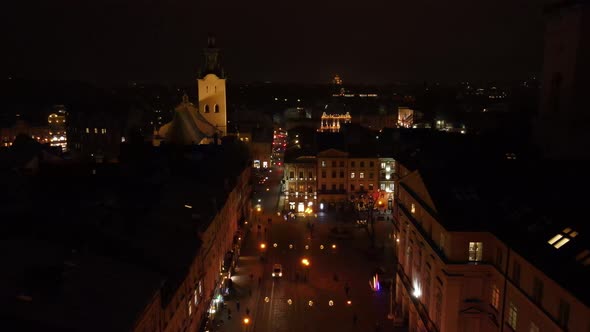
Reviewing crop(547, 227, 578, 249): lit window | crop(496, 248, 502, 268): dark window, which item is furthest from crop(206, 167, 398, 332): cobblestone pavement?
crop(547, 227, 578, 249): lit window

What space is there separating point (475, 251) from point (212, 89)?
61.2 m

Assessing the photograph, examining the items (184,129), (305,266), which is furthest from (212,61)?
(305,266)

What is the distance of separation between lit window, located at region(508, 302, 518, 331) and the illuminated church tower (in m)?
62.7

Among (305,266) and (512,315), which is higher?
(512,315)

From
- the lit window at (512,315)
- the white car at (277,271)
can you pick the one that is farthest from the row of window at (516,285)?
the white car at (277,271)

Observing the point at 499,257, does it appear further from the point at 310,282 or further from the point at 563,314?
the point at 310,282

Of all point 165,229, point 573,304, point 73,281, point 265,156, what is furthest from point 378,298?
point 265,156

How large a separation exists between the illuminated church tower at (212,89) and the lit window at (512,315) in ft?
206

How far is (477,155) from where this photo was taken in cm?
3519

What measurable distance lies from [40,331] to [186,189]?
22.3m

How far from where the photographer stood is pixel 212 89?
266 ft

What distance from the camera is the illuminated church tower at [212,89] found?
262 ft

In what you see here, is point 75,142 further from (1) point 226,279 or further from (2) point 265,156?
(1) point 226,279

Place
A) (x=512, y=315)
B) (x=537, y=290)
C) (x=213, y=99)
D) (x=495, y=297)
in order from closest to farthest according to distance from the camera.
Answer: (x=537, y=290) < (x=512, y=315) < (x=495, y=297) < (x=213, y=99)
